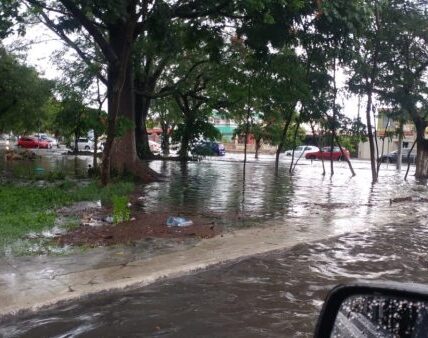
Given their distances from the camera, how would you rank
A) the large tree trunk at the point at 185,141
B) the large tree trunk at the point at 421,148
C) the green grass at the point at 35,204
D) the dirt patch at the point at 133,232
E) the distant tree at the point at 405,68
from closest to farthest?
the dirt patch at the point at 133,232, the green grass at the point at 35,204, the distant tree at the point at 405,68, the large tree trunk at the point at 421,148, the large tree trunk at the point at 185,141

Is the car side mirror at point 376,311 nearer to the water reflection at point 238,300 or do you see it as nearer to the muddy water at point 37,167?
the water reflection at point 238,300

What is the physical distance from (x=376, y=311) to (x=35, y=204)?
10294mm

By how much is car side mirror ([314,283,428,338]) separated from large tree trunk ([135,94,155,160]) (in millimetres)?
28145

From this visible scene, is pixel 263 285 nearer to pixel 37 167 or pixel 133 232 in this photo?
pixel 133 232

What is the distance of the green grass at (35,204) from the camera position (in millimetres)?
8434

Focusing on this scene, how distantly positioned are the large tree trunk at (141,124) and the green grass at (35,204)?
1558cm

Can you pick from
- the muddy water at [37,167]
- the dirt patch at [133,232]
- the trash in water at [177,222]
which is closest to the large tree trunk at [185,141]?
the muddy water at [37,167]

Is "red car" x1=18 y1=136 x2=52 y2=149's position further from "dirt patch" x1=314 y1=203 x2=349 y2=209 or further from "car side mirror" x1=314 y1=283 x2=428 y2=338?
"car side mirror" x1=314 y1=283 x2=428 y2=338

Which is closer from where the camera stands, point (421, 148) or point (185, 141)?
point (421, 148)

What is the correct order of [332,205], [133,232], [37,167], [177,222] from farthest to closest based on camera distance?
[37,167]
[332,205]
[177,222]
[133,232]

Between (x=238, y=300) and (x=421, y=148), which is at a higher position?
(x=421, y=148)

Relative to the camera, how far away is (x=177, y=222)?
9672 mm

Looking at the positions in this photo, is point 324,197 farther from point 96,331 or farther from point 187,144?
point 187,144

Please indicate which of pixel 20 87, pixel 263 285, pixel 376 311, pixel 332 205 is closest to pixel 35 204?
pixel 263 285
